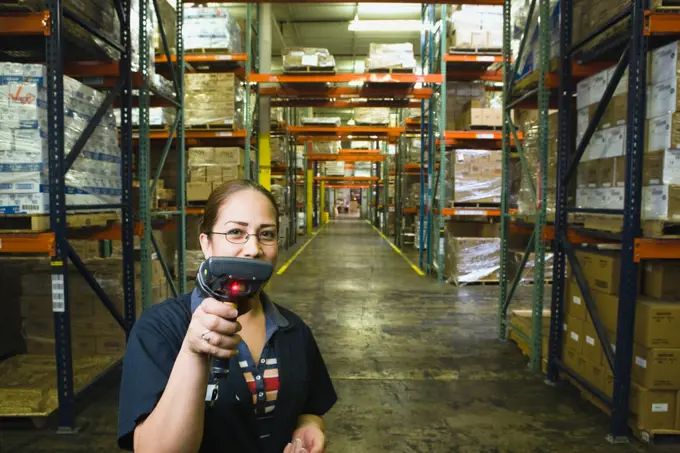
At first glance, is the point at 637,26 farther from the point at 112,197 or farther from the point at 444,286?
the point at 444,286

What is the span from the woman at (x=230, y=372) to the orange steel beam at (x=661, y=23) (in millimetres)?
3005

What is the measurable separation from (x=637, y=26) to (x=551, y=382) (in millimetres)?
3022

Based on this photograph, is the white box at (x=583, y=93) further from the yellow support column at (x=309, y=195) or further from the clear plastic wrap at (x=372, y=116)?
the yellow support column at (x=309, y=195)

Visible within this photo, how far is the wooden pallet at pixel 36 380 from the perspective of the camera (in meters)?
3.66

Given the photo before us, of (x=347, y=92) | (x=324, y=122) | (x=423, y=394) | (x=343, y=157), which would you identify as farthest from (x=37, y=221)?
(x=343, y=157)

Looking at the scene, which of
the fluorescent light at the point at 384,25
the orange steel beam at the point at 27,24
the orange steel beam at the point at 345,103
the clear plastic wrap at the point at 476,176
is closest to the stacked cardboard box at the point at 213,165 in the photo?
the orange steel beam at the point at 345,103

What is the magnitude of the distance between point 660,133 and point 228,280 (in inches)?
131

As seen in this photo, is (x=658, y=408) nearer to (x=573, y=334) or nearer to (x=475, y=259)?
(x=573, y=334)

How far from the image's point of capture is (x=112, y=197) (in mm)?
4328

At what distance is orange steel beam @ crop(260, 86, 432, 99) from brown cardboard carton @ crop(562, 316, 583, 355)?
6.15 metres

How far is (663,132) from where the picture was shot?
10.6 ft

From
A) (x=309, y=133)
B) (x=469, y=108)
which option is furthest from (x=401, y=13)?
(x=469, y=108)

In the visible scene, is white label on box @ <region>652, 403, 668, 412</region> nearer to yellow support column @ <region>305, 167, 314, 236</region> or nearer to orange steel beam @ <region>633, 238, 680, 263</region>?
orange steel beam @ <region>633, 238, 680, 263</region>

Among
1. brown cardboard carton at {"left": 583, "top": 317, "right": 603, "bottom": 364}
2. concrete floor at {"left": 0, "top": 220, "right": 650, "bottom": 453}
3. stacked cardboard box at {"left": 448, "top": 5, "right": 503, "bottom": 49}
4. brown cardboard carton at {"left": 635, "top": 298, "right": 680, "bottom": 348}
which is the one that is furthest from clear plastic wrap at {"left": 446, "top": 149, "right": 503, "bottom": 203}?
brown cardboard carton at {"left": 635, "top": 298, "right": 680, "bottom": 348}
